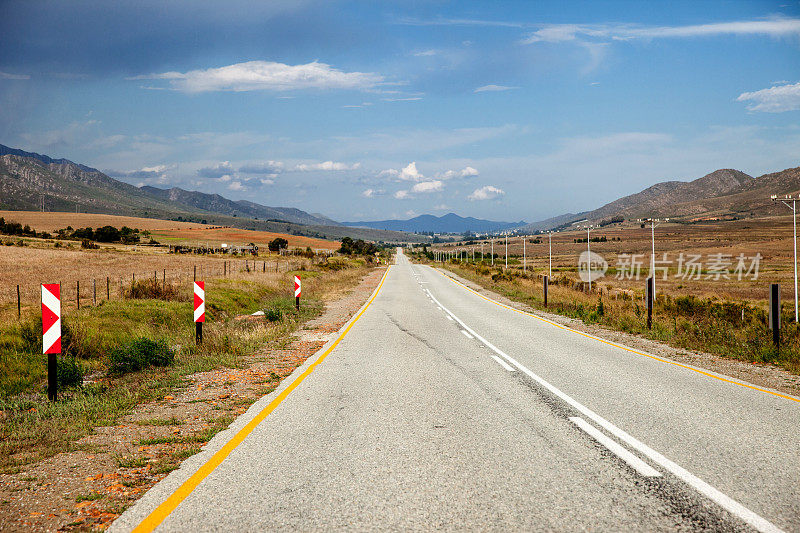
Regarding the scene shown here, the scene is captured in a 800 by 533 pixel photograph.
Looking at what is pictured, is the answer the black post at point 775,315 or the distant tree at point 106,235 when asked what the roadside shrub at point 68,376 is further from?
the distant tree at point 106,235

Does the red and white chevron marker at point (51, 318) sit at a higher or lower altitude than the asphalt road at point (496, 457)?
higher

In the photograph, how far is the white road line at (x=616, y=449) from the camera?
469 cm

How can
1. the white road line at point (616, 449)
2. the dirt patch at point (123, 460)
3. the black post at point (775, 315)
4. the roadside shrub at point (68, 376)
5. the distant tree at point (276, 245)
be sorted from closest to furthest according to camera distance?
1. the dirt patch at point (123, 460)
2. the white road line at point (616, 449)
3. the roadside shrub at point (68, 376)
4. the black post at point (775, 315)
5. the distant tree at point (276, 245)

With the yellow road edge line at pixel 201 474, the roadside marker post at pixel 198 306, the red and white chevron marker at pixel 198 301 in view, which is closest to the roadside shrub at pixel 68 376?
the roadside marker post at pixel 198 306

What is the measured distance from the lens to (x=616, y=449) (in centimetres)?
525

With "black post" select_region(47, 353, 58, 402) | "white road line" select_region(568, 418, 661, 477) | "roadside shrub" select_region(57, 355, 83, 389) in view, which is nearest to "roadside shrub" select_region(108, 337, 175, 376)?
"roadside shrub" select_region(57, 355, 83, 389)

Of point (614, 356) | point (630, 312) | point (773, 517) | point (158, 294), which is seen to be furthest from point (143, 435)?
point (630, 312)

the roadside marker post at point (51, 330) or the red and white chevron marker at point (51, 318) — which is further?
the red and white chevron marker at point (51, 318)

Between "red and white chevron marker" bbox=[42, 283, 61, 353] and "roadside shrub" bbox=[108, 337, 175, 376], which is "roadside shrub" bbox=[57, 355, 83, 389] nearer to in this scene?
"roadside shrub" bbox=[108, 337, 175, 376]

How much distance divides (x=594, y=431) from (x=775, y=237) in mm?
140430

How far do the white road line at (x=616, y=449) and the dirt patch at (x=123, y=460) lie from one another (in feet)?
13.3

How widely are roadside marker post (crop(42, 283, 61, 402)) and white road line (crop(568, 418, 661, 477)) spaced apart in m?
7.05

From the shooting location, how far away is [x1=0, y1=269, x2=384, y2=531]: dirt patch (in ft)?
13.0

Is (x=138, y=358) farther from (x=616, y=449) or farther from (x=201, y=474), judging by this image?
(x=616, y=449)
